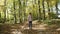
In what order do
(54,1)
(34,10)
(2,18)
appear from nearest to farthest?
1. (54,1)
2. (34,10)
3. (2,18)

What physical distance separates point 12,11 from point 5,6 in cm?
204

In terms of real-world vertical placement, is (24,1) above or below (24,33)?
above

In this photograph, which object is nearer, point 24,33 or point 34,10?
point 24,33

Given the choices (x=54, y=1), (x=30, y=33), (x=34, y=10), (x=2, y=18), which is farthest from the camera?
(x=2, y=18)

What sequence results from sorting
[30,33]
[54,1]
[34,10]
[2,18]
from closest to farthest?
[30,33] → [54,1] → [34,10] → [2,18]

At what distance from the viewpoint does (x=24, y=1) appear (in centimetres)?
3525

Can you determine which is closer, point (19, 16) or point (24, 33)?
point (24, 33)

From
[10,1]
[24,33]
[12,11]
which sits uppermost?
[10,1]

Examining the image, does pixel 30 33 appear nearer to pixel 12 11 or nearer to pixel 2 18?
pixel 12 11

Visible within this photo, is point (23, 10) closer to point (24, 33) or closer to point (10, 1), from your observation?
point (10, 1)

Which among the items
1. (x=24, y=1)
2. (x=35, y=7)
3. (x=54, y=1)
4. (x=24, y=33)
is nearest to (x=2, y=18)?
(x=24, y=1)

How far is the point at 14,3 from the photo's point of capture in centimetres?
3431

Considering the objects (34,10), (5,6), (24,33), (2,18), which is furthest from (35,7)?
(24,33)

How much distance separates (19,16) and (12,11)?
81.7 inches
